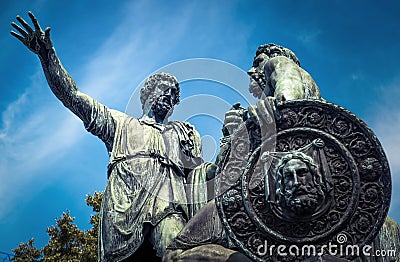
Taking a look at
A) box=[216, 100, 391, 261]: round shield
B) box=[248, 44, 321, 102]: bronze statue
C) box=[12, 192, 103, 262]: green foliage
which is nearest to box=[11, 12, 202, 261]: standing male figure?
box=[248, 44, 321, 102]: bronze statue

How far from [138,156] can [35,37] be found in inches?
79.4

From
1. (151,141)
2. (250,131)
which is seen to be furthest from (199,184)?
(250,131)

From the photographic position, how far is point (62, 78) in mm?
7578

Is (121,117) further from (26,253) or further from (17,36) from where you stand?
(26,253)

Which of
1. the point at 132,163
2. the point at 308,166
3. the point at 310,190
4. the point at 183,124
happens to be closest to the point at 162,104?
the point at 183,124

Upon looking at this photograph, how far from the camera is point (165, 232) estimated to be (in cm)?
655

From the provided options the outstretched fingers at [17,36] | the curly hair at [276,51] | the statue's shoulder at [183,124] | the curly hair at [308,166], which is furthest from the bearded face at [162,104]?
the curly hair at [308,166]

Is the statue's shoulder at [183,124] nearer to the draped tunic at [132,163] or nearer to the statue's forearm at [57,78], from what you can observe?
the draped tunic at [132,163]

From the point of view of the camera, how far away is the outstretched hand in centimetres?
752

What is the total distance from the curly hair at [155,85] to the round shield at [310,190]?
3272mm

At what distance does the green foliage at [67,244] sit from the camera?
19.1 meters

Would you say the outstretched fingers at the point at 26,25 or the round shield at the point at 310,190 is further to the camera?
the outstretched fingers at the point at 26,25

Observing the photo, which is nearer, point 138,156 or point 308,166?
point 308,166

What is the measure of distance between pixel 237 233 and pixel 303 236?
53cm
